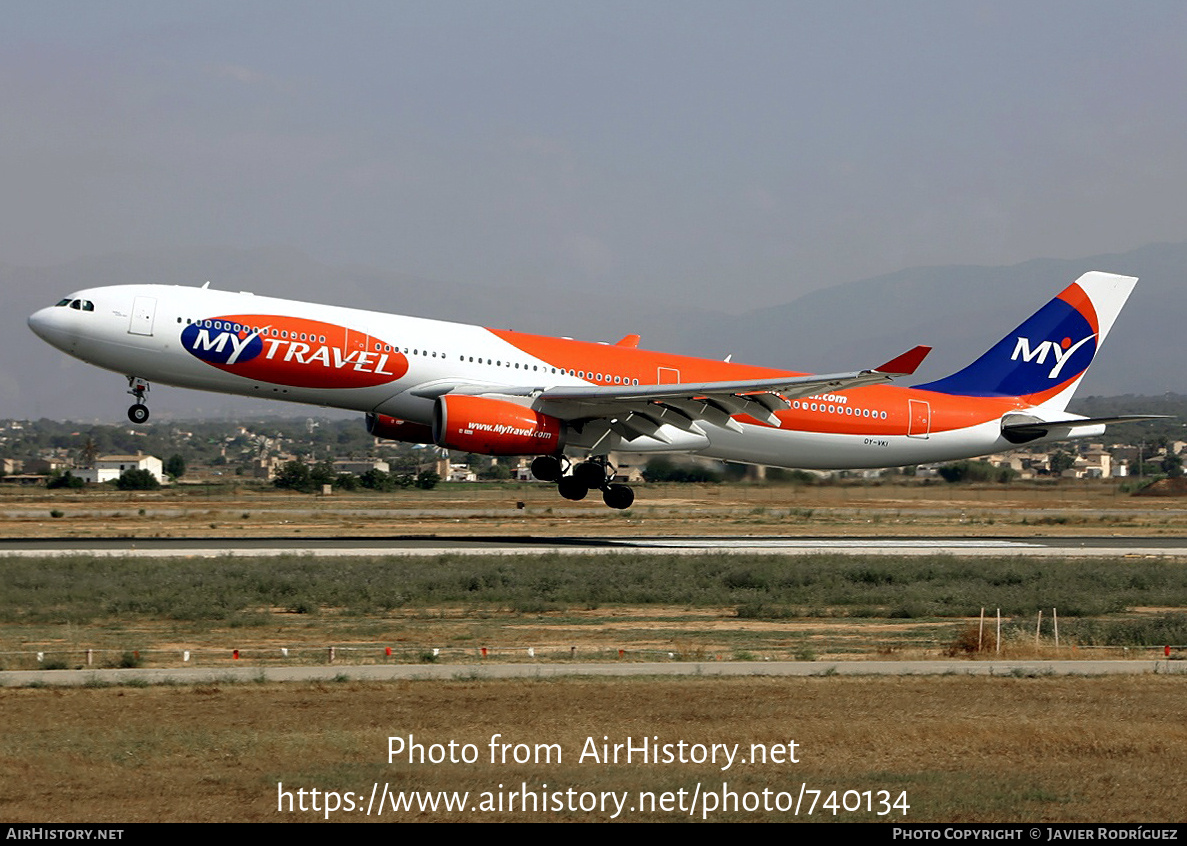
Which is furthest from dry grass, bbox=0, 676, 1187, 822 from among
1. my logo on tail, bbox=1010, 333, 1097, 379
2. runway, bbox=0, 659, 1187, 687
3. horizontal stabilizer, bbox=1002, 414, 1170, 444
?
my logo on tail, bbox=1010, 333, 1097, 379

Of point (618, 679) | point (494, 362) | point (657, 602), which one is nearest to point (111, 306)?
point (494, 362)

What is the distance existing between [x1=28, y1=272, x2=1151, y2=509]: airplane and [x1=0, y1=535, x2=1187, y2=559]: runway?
8.24ft

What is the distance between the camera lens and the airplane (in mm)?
36156

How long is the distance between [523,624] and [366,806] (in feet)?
44.3

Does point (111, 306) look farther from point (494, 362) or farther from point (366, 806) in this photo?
point (366, 806)

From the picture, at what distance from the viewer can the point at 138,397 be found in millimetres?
37562

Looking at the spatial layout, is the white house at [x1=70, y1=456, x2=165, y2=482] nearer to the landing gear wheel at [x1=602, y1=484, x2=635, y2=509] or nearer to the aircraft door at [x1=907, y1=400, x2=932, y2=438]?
the landing gear wheel at [x1=602, y1=484, x2=635, y2=509]

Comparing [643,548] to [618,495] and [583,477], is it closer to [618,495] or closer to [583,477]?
[618,495]

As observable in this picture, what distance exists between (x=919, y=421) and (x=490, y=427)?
612 inches

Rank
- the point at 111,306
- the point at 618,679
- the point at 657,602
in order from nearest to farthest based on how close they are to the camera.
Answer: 1. the point at 618,679
2. the point at 657,602
3. the point at 111,306

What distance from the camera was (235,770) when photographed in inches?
536

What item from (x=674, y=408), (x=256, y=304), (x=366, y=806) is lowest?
(x=366, y=806)

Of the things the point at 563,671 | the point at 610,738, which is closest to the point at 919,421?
the point at 563,671

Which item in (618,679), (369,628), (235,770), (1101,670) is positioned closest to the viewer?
(235,770)
